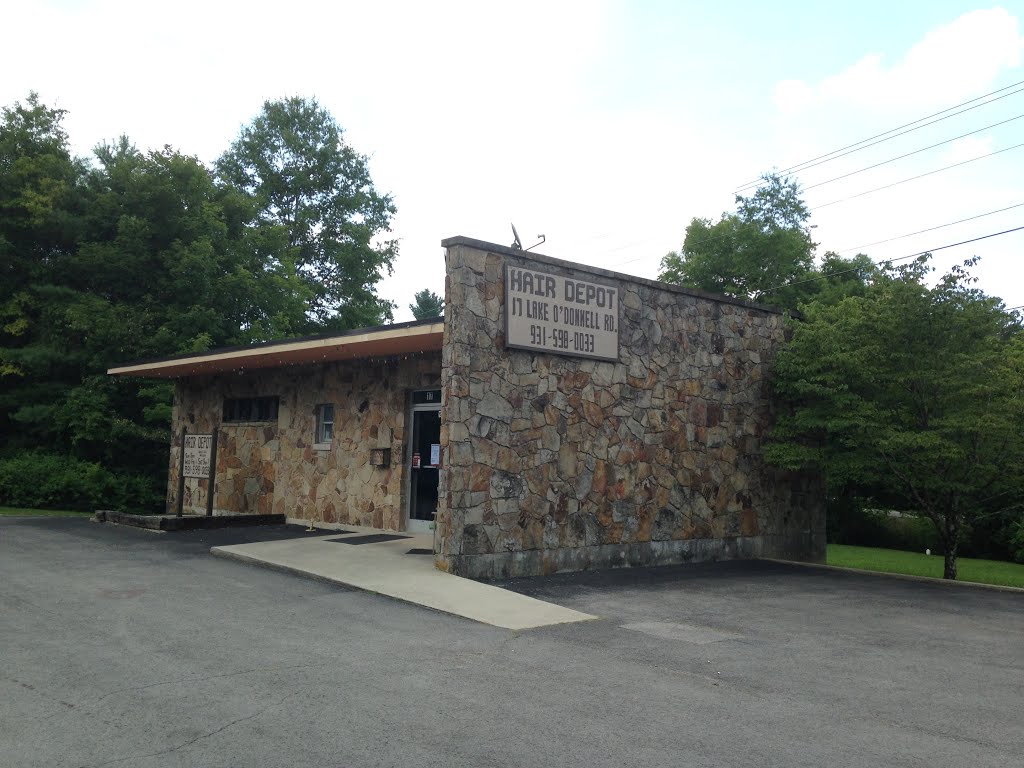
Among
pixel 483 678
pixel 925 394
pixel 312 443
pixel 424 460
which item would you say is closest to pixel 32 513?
pixel 312 443

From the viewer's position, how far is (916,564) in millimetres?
23234

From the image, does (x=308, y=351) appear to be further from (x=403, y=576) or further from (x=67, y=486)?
(x=67, y=486)

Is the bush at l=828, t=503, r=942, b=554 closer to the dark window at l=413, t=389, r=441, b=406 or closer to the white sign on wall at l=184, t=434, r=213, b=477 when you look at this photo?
the dark window at l=413, t=389, r=441, b=406

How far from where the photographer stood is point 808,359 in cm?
1568

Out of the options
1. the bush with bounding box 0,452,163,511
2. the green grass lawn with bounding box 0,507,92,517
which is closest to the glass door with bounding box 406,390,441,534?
the green grass lawn with bounding box 0,507,92,517

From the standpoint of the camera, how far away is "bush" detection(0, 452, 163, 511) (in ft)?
74.5

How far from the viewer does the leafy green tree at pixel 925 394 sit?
13.6m

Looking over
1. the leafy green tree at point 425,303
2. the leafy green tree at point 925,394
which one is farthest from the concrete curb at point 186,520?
the leafy green tree at point 425,303

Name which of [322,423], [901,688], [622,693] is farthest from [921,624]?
[322,423]

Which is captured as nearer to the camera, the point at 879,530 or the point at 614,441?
the point at 614,441

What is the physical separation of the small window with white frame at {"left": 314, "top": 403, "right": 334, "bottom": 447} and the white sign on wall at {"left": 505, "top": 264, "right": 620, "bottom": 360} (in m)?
6.56

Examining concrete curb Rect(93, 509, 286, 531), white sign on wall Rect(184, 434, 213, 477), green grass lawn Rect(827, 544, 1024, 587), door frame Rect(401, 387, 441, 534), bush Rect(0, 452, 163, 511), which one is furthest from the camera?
bush Rect(0, 452, 163, 511)

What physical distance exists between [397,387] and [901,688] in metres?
11.0

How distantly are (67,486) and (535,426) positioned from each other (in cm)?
1626
